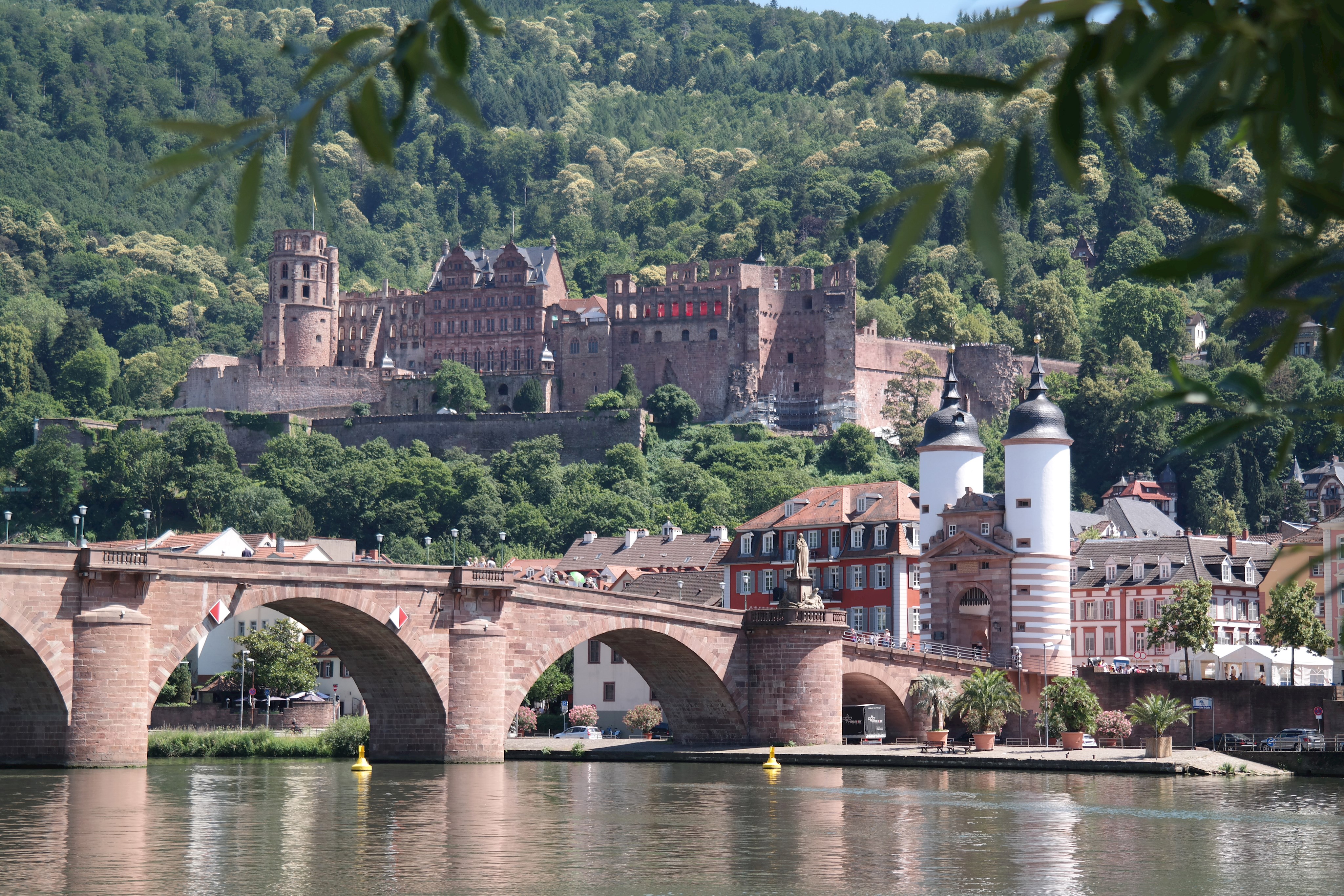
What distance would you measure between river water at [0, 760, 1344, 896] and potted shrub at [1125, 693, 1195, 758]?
3038 millimetres

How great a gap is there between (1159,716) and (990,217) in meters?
58.0

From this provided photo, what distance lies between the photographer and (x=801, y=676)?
67.8 m

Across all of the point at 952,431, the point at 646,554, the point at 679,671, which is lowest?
the point at 679,671

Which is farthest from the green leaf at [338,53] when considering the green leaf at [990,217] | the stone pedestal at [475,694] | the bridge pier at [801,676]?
the bridge pier at [801,676]

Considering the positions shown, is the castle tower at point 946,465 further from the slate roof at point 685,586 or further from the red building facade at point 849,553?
the slate roof at point 685,586

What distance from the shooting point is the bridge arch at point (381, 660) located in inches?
2275

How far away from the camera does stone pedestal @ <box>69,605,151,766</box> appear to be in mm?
52031

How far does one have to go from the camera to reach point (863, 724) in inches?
2763

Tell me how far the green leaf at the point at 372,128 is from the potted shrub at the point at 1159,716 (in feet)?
191

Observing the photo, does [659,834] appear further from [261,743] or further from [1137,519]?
[1137,519]

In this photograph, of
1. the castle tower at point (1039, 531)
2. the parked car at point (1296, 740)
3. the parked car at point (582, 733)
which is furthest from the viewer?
the parked car at point (582, 733)

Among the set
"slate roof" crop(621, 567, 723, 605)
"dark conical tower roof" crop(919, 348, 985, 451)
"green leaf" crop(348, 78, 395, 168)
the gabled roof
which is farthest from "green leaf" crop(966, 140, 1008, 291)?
the gabled roof

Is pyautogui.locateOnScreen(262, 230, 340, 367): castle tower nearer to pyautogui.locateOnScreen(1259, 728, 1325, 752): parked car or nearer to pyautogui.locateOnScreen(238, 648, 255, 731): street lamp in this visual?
pyautogui.locateOnScreen(238, 648, 255, 731): street lamp

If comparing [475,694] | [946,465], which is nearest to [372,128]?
[475,694]
